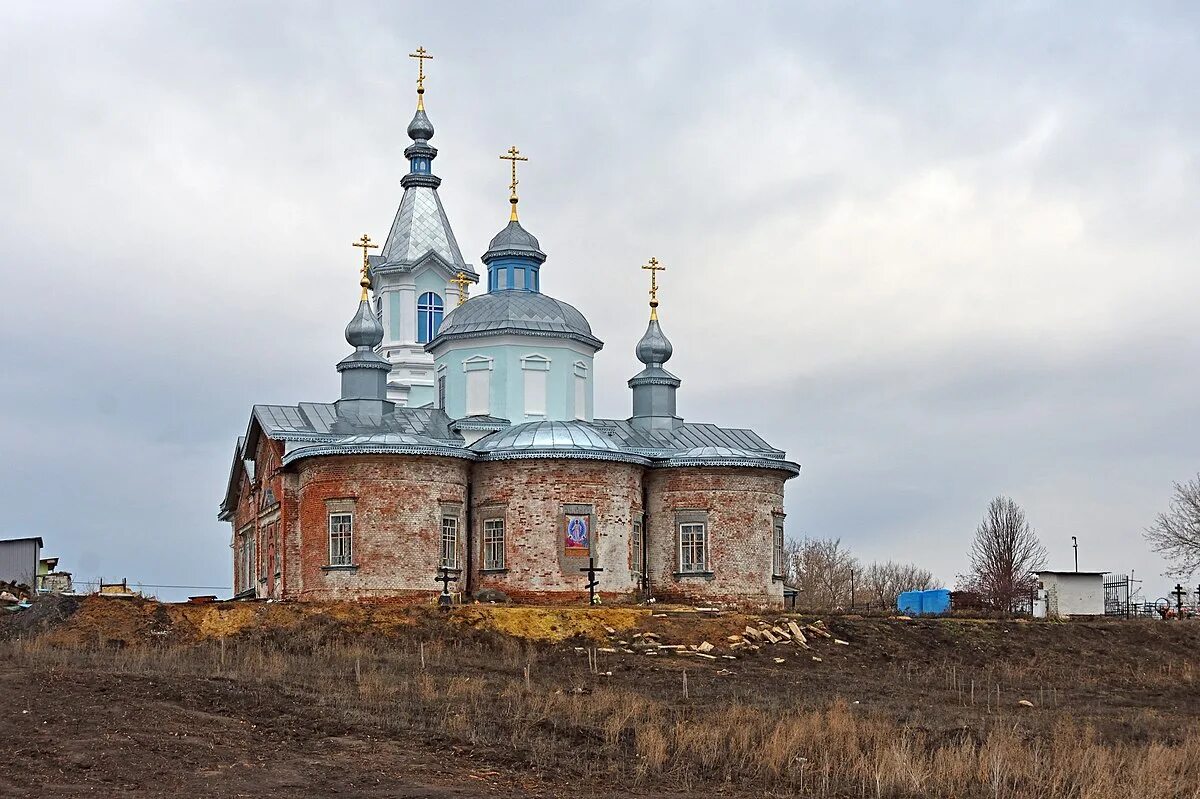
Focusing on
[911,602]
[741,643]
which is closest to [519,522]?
[741,643]

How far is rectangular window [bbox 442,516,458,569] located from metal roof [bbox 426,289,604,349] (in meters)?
5.85

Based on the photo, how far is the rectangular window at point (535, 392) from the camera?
4044cm

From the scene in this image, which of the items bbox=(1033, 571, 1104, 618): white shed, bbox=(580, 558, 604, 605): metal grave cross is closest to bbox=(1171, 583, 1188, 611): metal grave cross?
bbox=(1033, 571, 1104, 618): white shed

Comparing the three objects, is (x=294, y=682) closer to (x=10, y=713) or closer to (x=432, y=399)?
(x=10, y=713)

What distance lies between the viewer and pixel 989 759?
1884 cm

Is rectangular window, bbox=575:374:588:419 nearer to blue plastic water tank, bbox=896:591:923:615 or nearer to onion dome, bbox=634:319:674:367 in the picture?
onion dome, bbox=634:319:674:367

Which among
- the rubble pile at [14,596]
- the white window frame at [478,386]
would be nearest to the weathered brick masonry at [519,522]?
the white window frame at [478,386]

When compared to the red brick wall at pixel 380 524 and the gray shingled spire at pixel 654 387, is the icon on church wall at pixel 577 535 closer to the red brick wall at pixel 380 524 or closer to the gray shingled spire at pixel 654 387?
the red brick wall at pixel 380 524

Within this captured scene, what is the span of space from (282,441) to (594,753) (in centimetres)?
2085

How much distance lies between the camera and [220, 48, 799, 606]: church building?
117 feet

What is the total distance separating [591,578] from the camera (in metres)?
35.9

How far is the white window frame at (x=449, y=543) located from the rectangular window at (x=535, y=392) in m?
4.84

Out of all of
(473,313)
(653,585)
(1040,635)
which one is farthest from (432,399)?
(1040,635)

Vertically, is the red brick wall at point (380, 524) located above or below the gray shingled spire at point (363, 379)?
below
